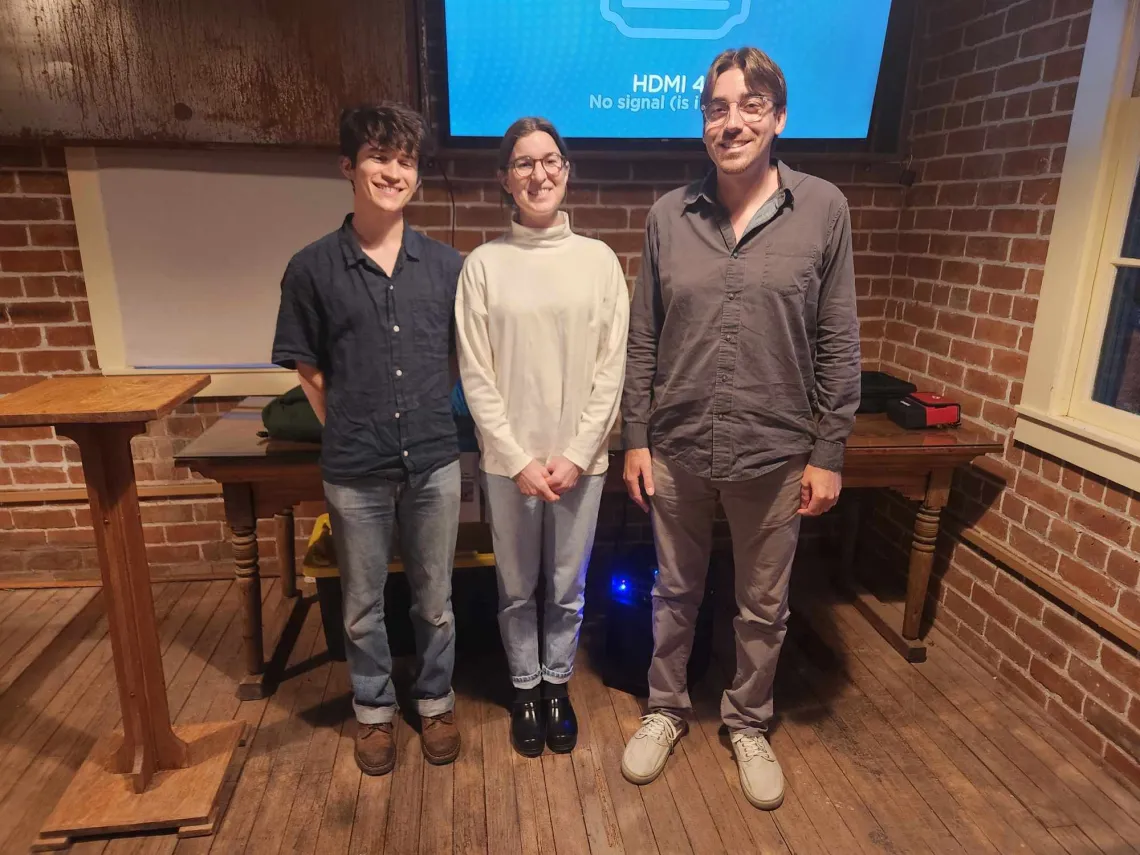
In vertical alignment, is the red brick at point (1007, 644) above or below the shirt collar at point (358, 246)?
below

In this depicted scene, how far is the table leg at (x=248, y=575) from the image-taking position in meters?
2.09

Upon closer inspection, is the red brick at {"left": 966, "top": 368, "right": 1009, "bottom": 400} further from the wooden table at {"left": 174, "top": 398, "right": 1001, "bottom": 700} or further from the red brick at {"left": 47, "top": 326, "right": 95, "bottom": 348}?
the red brick at {"left": 47, "top": 326, "right": 95, "bottom": 348}

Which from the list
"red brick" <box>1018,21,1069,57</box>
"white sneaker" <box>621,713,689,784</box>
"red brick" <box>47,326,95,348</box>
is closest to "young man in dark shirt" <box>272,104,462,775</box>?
"white sneaker" <box>621,713,689,784</box>

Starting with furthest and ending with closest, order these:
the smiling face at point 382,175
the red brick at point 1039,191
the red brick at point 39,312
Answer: the red brick at point 39,312 → the red brick at point 1039,191 → the smiling face at point 382,175

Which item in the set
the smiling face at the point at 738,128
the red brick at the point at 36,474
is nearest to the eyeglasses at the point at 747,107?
the smiling face at the point at 738,128

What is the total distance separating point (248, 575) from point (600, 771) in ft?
3.73

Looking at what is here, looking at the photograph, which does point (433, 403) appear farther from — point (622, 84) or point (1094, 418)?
point (1094, 418)

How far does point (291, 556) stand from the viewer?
106 inches

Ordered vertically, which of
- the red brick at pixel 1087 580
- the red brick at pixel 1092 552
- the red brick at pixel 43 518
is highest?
the red brick at pixel 1092 552

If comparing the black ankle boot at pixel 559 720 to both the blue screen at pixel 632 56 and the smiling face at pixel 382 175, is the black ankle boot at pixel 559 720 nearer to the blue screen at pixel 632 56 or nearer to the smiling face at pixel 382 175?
the smiling face at pixel 382 175

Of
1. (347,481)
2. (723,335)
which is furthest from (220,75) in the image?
(723,335)

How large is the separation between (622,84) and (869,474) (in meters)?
1.46

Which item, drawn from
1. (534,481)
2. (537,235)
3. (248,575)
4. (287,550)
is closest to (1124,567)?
(534,481)

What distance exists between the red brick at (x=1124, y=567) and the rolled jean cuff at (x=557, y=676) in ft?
4.74
